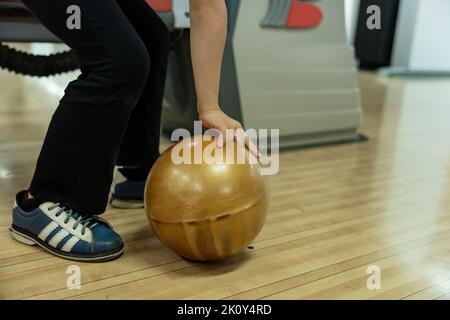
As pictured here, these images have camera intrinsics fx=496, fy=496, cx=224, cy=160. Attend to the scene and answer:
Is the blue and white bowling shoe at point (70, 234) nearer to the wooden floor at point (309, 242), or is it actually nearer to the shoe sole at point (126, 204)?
the wooden floor at point (309, 242)

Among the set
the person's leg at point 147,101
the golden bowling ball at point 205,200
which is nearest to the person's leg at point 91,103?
the golden bowling ball at point 205,200

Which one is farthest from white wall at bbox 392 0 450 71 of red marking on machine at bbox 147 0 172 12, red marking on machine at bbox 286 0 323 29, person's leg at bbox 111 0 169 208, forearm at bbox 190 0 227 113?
forearm at bbox 190 0 227 113

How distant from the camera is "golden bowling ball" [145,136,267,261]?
33.8 inches

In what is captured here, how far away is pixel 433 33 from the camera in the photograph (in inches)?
198

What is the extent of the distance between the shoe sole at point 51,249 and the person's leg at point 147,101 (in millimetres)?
276

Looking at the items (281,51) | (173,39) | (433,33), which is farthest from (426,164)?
(433,33)

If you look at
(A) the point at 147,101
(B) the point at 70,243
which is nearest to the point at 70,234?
(B) the point at 70,243

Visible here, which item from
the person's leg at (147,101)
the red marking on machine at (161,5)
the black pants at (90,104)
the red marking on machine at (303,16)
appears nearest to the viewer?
the black pants at (90,104)

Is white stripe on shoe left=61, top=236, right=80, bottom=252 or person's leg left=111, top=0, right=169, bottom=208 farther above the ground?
person's leg left=111, top=0, right=169, bottom=208

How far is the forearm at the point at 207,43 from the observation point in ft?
2.89

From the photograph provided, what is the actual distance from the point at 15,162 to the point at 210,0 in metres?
0.96

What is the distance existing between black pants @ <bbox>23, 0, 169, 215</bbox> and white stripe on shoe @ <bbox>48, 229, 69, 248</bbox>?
0.05m

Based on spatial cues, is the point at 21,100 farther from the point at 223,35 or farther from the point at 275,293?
the point at 275,293

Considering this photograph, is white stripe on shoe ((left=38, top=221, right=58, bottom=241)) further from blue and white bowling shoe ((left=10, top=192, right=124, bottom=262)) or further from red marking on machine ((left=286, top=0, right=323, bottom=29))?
red marking on machine ((left=286, top=0, right=323, bottom=29))
